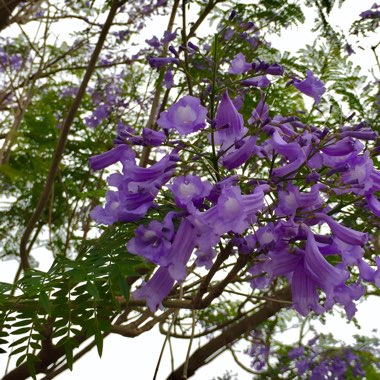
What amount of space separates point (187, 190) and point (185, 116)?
0.12 m

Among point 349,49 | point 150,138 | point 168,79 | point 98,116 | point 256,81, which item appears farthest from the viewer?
point 98,116

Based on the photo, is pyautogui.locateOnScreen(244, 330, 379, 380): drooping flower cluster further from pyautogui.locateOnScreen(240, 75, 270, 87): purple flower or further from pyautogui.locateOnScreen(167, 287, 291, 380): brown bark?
pyautogui.locateOnScreen(240, 75, 270, 87): purple flower

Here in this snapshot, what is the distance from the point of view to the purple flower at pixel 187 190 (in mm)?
708

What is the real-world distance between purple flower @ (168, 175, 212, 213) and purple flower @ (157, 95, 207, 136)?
0.10m

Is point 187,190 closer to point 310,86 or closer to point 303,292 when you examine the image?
point 303,292

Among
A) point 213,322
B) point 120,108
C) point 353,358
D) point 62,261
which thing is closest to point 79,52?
point 120,108

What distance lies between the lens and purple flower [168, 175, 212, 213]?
0.71 meters

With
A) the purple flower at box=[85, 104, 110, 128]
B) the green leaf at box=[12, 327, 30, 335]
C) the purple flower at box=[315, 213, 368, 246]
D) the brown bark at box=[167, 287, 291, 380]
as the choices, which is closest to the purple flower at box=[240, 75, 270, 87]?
the purple flower at box=[315, 213, 368, 246]

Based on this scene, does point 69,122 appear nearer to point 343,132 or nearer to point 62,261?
point 62,261

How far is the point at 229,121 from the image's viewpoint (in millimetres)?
833

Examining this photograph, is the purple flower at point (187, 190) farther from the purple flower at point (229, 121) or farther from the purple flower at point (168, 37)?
the purple flower at point (168, 37)

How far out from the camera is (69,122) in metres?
2.11

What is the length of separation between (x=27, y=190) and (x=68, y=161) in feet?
1.08

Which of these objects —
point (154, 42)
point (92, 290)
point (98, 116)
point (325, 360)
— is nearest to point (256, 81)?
point (92, 290)
